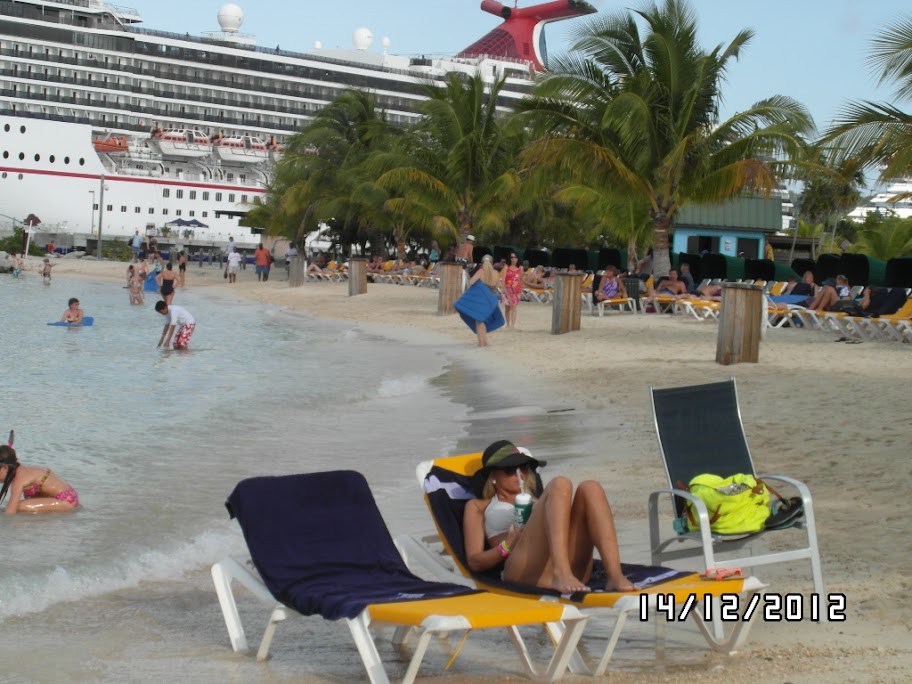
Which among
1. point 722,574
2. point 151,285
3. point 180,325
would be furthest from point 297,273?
point 722,574

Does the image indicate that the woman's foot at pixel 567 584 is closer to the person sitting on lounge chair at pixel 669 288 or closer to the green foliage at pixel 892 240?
the person sitting on lounge chair at pixel 669 288

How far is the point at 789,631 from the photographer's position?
408 cm

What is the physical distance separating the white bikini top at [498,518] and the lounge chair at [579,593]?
0.39 ft

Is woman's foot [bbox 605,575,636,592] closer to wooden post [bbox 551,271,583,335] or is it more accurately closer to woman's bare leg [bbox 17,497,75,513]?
woman's bare leg [bbox 17,497,75,513]

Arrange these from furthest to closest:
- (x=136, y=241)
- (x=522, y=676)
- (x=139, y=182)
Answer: (x=139, y=182) < (x=136, y=241) < (x=522, y=676)

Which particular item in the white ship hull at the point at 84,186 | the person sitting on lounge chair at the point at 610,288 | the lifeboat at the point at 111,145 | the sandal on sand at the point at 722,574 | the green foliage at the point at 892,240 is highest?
the lifeboat at the point at 111,145

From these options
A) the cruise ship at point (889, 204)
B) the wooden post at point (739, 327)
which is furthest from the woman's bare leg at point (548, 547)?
the cruise ship at point (889, 204)

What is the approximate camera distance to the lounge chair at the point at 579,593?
374 centimetres

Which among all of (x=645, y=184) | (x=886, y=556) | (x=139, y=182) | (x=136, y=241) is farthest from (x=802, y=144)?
(x=139, y=182)

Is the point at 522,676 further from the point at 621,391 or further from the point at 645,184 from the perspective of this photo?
the point at 645,184

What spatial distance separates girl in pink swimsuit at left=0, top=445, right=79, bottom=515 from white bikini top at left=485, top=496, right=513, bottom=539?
3.19 m

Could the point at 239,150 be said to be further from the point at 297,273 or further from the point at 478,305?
the point at 478,305

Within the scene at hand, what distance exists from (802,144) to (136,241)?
128 feet

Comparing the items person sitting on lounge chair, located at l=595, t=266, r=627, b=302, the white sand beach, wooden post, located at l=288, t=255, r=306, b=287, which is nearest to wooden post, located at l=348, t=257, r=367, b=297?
wooden post, located at l=288, t=255, r=306, b=287
